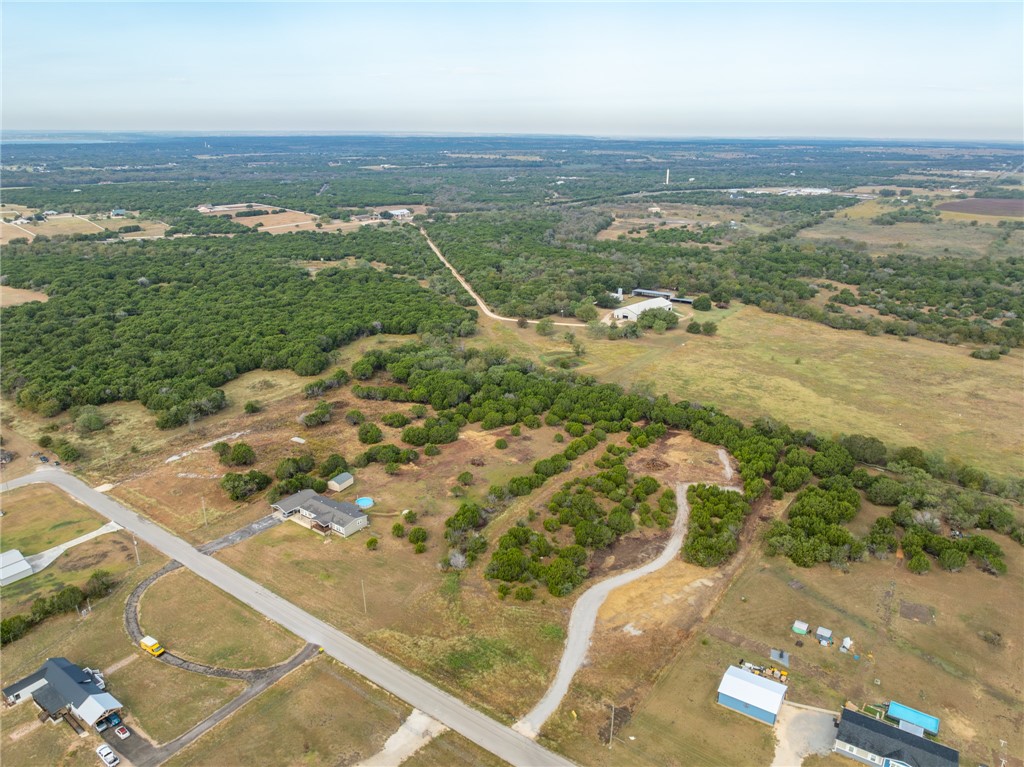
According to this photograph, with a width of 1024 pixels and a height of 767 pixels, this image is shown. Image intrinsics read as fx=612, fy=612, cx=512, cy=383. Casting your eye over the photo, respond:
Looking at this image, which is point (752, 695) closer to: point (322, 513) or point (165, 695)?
point (165, 695)

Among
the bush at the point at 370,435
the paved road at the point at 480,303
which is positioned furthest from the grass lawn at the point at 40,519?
the paved road at the point at 480,303

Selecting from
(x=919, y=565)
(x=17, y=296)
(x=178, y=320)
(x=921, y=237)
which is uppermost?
(x=921, y=237)

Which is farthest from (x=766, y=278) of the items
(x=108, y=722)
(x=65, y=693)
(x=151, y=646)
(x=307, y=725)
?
(x=65, y=693)

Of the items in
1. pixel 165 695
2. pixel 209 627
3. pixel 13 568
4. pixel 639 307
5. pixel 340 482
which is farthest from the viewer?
pixel 639 307

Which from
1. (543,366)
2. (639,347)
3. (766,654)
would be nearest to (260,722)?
(766,654)

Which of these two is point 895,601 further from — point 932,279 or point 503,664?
point 932,279

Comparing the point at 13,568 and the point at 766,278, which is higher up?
the point at 766,278
